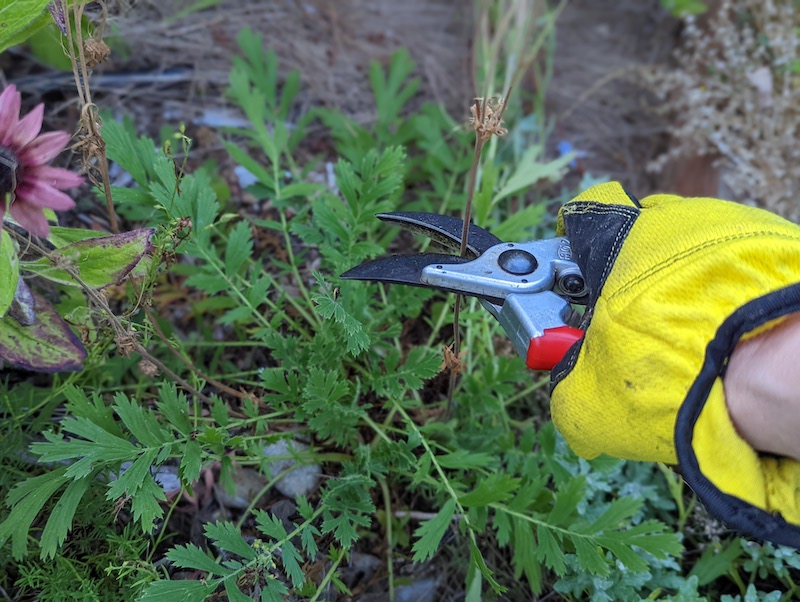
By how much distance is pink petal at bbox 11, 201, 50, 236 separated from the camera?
1.01 meters

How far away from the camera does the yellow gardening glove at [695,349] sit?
1023mm

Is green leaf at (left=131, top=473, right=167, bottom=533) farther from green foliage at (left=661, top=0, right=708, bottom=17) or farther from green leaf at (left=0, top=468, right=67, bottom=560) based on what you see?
green foliage at (left=661, top=0, right=708, bottom=17)

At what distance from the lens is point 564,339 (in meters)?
1.16

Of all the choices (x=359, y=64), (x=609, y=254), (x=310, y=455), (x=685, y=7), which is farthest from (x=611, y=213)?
(x=685, y=7)

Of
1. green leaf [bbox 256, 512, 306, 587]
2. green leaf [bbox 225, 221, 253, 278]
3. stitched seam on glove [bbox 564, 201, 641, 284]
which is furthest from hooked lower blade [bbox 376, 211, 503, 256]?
green leaf [bbox 256, 512, 306, 587]

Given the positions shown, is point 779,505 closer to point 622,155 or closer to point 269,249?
point 269,249

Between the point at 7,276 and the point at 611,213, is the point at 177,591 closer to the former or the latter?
the point at 7,276

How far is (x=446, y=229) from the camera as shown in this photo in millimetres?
1326

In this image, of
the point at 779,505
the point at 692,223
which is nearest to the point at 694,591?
the point at 779,505

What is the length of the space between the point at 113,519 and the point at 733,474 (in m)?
1.15

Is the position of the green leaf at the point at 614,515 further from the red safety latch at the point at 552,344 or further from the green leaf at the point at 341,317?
the green leaf at the point at 341,317

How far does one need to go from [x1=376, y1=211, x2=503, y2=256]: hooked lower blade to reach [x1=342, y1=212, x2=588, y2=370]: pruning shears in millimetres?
10

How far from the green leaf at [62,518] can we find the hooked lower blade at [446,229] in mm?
776

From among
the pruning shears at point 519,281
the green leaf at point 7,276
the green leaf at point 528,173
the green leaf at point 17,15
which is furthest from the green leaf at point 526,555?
the green leaf at point 17,15
